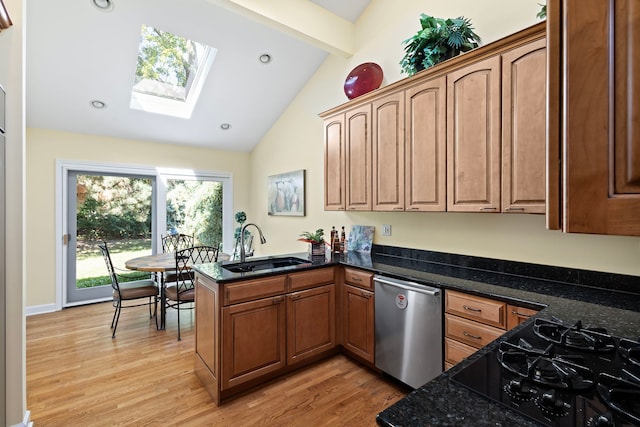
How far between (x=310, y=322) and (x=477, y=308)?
4.43ft

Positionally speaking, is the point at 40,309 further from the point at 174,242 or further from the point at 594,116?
the point at 594,116

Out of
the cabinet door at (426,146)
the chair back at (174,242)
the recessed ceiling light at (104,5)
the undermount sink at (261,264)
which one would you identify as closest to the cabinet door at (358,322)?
the undermount sink at (261,264)

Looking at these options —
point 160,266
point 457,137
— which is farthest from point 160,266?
point 457,137

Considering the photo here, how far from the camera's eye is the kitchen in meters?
1.84

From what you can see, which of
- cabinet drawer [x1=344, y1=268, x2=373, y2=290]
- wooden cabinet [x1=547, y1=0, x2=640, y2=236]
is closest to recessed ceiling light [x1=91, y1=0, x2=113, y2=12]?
cabinet drawer [x1=344, y1=268, x2=373, y2=290]

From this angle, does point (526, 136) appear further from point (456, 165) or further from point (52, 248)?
point (52, 248)

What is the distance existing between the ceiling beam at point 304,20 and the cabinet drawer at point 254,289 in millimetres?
2412

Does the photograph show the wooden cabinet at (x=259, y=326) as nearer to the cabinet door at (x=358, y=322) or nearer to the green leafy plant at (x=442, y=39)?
the cabinet door at (x=358, y=322)

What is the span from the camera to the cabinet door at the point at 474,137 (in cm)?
207

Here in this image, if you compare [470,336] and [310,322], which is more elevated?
[470,336]

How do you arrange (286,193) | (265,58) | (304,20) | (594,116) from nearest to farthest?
(594,116) < (304,20) < (265,58) < (286,193)

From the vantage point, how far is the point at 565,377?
0.81 metres

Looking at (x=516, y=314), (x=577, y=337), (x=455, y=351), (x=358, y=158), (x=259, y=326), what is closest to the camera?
(x=577, y=337)

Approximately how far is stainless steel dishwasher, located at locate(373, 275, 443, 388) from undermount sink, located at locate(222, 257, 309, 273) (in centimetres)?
85
